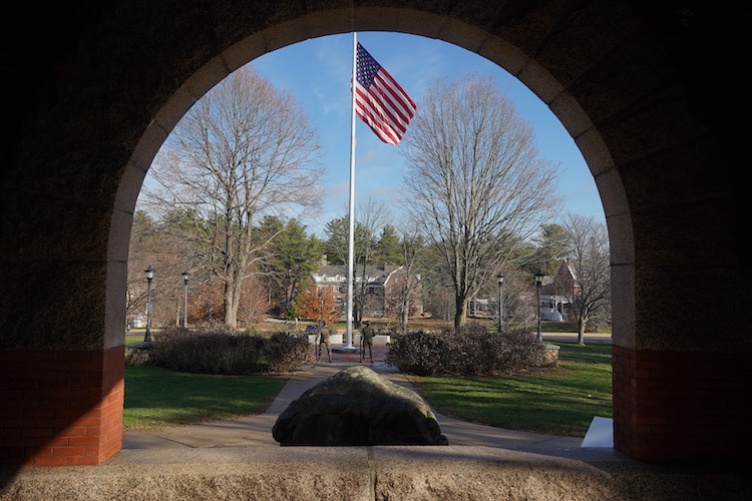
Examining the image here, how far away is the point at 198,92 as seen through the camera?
4031 mm

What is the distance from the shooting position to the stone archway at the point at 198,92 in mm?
3551

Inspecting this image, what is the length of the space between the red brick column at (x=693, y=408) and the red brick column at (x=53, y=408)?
13.3 ft

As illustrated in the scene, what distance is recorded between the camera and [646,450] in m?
3.70

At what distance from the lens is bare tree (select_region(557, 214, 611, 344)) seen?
112 feet

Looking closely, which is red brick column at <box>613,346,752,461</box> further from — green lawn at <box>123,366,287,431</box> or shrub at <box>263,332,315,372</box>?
shrub at <box>263,332,315,372</box>

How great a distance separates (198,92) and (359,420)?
396 cm

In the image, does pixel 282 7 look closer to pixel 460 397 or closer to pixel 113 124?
pixel 113 124

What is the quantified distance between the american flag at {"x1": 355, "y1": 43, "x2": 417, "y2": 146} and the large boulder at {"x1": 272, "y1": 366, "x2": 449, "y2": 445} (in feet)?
34.2

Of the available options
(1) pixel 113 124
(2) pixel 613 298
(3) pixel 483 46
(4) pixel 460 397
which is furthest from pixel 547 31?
(4) pixel 460 397

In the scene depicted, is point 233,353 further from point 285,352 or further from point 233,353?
point 285,352

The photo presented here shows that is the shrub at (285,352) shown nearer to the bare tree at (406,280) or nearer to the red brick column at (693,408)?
the red brick column at (693,408)

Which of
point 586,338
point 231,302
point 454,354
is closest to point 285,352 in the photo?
point 454,354

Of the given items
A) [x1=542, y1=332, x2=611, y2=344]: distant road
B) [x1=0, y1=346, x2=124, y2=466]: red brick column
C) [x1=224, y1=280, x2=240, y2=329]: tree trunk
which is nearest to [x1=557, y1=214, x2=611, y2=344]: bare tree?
[x1=542, y1=332, x2=611, y2=344]: distant road

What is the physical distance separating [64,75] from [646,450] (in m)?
5.22
